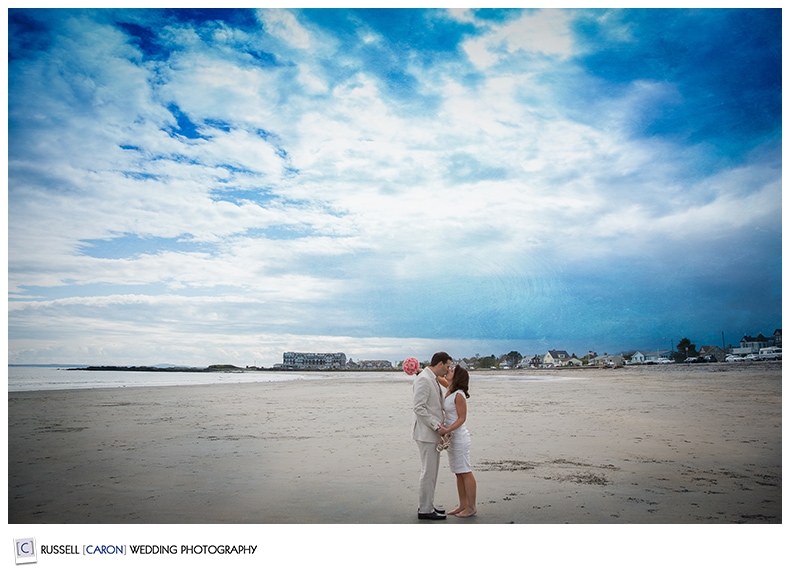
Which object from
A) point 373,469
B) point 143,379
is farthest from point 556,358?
point 373,469

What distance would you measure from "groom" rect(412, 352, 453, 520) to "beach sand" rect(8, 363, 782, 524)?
166 millimetres

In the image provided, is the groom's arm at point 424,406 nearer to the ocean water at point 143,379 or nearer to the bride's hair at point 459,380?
the bride's hair at point 459,380

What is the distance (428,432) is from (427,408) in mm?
199

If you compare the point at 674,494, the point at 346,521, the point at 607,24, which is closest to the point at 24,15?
the point at 346,521

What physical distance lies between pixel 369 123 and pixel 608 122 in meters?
4.33

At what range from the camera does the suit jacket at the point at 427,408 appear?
4.37 meters

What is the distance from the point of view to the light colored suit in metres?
4.37

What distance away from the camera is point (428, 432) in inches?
173

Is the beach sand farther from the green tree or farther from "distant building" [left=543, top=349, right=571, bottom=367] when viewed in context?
"distant building" [left=543, top=349, right=571, bottom=367]

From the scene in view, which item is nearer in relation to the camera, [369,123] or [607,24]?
[607,24]

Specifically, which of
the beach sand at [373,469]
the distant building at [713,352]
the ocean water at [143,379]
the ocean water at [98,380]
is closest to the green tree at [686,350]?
the distant building at [713,352]

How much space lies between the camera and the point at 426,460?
14.4ft
